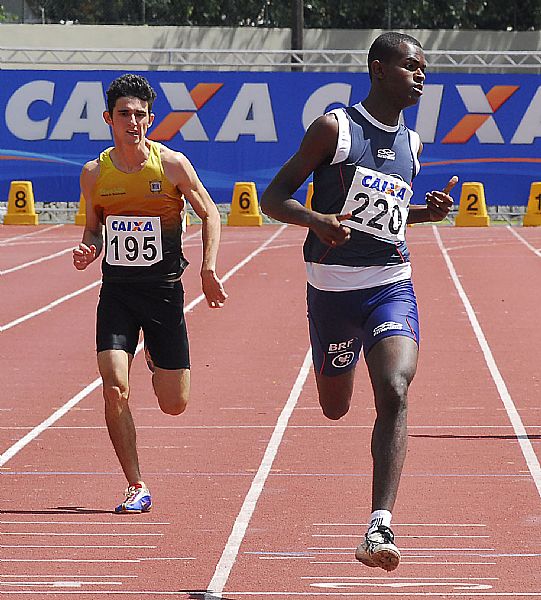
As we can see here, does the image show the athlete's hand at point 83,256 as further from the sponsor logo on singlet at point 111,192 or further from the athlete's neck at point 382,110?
the athlete's neck at point 382,110

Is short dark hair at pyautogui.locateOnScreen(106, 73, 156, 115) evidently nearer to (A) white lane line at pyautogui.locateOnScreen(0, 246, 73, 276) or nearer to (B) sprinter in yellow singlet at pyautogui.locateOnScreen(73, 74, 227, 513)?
(B) sprinter in yellow singlet at pyautogui.locateOnScreen(73, 74, 227, 513)

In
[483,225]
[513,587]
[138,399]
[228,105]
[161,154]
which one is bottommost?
[483,225]

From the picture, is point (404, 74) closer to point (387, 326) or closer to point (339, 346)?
point (387, 326)

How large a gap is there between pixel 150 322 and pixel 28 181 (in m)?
23.5

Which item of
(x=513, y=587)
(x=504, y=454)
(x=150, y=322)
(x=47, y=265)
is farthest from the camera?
(x=47, y=265)

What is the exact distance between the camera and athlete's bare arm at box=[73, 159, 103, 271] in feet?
24.6

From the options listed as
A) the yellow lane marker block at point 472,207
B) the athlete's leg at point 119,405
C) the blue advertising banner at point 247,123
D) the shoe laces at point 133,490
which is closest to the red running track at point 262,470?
the shoe laces at point 133,490

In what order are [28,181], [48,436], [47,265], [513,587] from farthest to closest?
[28,181] → [47,265] → [48,436] → [513,587]

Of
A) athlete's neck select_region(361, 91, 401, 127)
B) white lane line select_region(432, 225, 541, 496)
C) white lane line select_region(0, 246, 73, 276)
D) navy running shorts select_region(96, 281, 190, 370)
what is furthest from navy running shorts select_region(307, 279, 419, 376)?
white lane line select_region(0, 246, 73, 276)

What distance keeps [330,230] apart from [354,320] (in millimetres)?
600

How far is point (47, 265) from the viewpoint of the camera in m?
22.7

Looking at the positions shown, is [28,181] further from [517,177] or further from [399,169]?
[399,169]

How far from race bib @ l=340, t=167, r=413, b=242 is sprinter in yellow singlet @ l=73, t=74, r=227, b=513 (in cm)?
122

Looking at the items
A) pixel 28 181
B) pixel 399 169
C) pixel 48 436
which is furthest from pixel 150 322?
pixel 28 181
